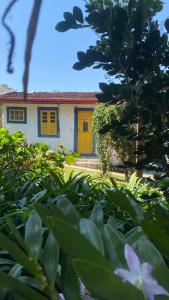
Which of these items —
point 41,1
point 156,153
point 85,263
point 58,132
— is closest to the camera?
point 85,263

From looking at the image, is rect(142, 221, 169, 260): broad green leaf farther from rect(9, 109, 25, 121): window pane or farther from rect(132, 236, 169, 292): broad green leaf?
rect(9, 109, 25, 121): window pane

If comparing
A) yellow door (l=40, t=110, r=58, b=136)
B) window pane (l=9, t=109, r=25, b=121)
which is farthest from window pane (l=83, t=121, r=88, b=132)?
window pane (l=9, t=109, r=25, b=121)

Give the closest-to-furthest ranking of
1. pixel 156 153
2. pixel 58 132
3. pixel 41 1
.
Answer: pixel 41 1 < pixel 156 153 < pixel 58 132

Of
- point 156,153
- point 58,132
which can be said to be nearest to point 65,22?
point 156,153

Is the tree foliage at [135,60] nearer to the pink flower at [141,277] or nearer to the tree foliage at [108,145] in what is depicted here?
the pink flower at [141,277]

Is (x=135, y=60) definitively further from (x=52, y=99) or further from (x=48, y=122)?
(x=48, y=122)

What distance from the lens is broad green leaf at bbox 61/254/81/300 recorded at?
2.23 ft

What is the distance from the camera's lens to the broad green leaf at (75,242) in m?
0.54

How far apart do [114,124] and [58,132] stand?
60.4 feet

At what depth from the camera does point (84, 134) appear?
20219mm

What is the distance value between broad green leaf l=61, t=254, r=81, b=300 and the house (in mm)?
18709

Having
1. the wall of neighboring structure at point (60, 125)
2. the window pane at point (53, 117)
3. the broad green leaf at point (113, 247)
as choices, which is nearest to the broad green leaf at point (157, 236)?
the broad green leaf at point (113, 247)

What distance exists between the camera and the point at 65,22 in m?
1.74

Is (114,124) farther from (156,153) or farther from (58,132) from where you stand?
(58,132)
